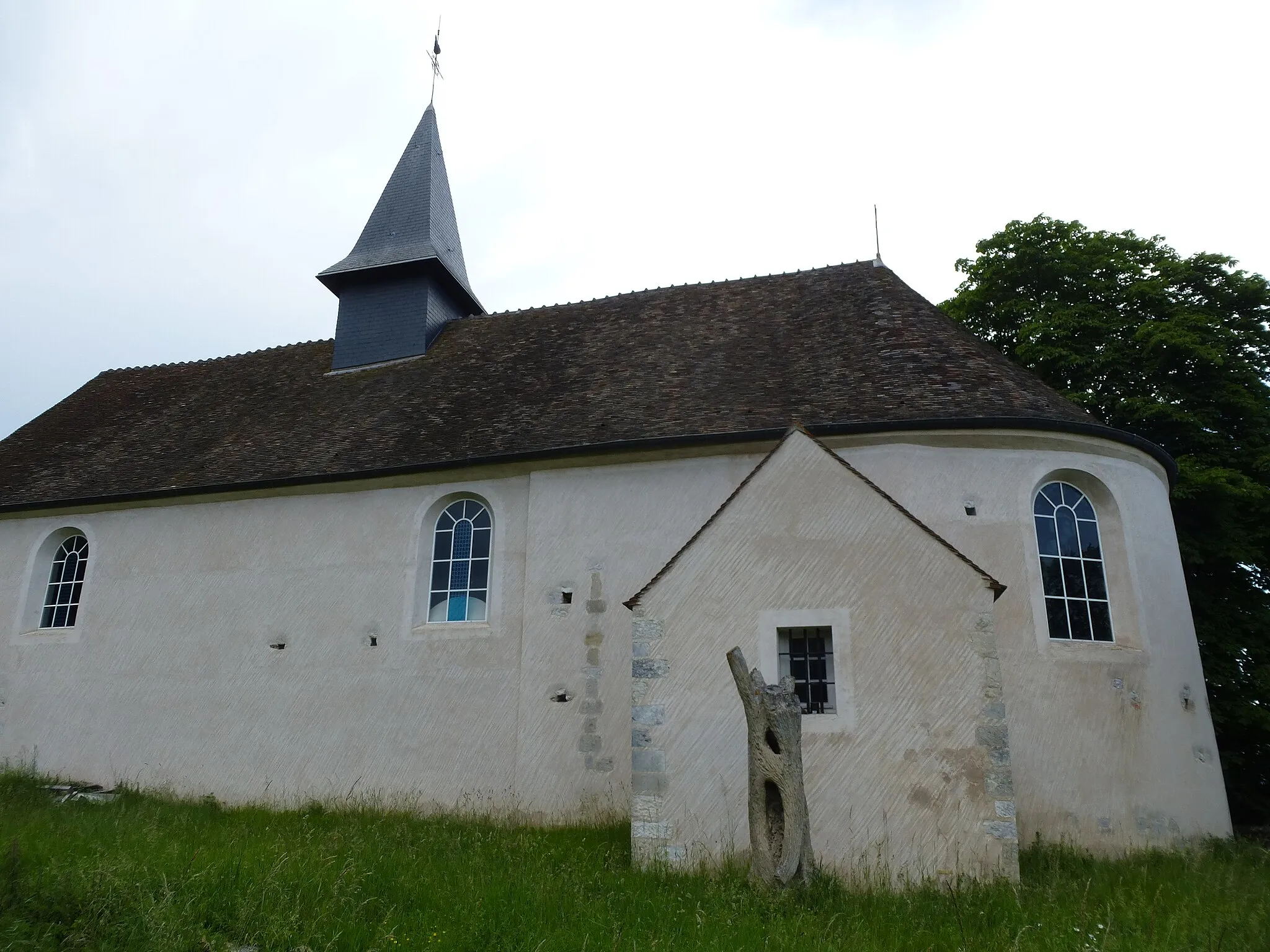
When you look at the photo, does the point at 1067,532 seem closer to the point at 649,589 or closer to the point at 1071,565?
the point at 1071,565

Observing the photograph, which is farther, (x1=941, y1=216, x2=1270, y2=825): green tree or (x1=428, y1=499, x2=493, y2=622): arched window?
(x1=941, y1=216, x2=1270, y2=825): green tree

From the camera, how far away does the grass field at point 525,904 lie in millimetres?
5719

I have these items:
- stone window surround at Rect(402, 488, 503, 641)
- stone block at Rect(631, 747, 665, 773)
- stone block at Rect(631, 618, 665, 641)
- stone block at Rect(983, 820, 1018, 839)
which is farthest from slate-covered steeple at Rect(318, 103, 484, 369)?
stone block at Rect(983, 820, 1018, 839)

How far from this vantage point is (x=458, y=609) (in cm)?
1204

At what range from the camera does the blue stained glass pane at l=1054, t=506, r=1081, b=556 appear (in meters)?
10.7

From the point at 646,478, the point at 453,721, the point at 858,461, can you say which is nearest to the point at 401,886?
the point at 453,721

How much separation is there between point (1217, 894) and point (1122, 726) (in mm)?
2694

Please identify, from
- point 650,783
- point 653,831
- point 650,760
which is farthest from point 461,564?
point 653,831

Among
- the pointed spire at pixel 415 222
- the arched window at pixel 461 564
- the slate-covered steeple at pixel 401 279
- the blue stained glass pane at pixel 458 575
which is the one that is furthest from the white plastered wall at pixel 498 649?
the pointed spire at pixel 415 222

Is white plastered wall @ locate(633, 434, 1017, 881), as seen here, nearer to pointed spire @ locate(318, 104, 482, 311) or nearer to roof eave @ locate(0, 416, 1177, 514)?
roof eave @ locate(0, 416, 1177, 514)

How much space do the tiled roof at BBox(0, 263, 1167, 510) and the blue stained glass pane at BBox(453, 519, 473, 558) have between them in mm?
987

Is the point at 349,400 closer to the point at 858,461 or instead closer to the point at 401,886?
the point at 858,461

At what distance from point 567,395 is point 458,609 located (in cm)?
340

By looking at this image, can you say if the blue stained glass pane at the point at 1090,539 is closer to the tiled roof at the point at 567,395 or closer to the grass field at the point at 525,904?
the tiled roof at the point at 567,395
